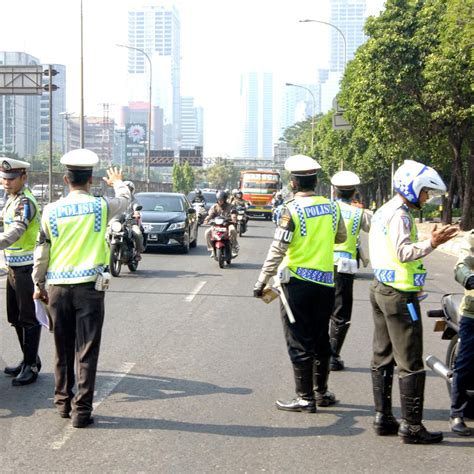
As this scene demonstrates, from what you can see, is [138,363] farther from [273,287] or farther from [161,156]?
[161,156]

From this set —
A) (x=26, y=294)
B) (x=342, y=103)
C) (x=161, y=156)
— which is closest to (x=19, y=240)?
(x=26, y=294)

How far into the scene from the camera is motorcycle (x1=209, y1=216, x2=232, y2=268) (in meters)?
17.3

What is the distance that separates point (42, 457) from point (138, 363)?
277 centimetres

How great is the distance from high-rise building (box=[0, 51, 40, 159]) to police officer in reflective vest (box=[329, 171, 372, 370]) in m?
148

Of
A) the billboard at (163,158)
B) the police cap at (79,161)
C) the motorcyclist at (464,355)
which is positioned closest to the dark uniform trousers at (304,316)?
the motorcyclist at (464,355)

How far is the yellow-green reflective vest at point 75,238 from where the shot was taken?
589 centimetres

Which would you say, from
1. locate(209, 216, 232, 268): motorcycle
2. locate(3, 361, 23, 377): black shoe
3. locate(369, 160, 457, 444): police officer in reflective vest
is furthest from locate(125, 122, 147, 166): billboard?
locate(369, 160, 457, 444): police officer in reflective vest

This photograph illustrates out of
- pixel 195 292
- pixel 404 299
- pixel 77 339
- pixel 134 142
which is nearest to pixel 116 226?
pixel 195 292

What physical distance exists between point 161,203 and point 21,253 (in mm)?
14762

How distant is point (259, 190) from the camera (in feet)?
154

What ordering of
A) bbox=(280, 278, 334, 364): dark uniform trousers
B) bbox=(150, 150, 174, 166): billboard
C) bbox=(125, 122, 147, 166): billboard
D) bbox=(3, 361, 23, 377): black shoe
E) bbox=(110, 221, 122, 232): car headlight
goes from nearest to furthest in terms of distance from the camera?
1. bbox=(280, 278, 334, 364): dark uniform trousers
2. bbox=(3, 361, 23, 377): black shoe
3. bbox=(110, 221, 122, 232): car headlight
4. bbox=(150, 150, 174, 166): billboard
5. bbox=(125, 122, 147, 166): billboard

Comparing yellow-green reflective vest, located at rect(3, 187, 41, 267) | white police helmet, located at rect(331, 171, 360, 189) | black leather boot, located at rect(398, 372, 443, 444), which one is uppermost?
white police helmet, located at rect(331, 171, 360, 189)

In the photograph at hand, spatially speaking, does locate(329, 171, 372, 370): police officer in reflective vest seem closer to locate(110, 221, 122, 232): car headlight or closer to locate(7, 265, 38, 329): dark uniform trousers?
locate(7, 265, 38, 329): dark uniform trousers

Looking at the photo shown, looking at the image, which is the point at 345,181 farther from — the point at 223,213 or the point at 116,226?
the point at 223,213
